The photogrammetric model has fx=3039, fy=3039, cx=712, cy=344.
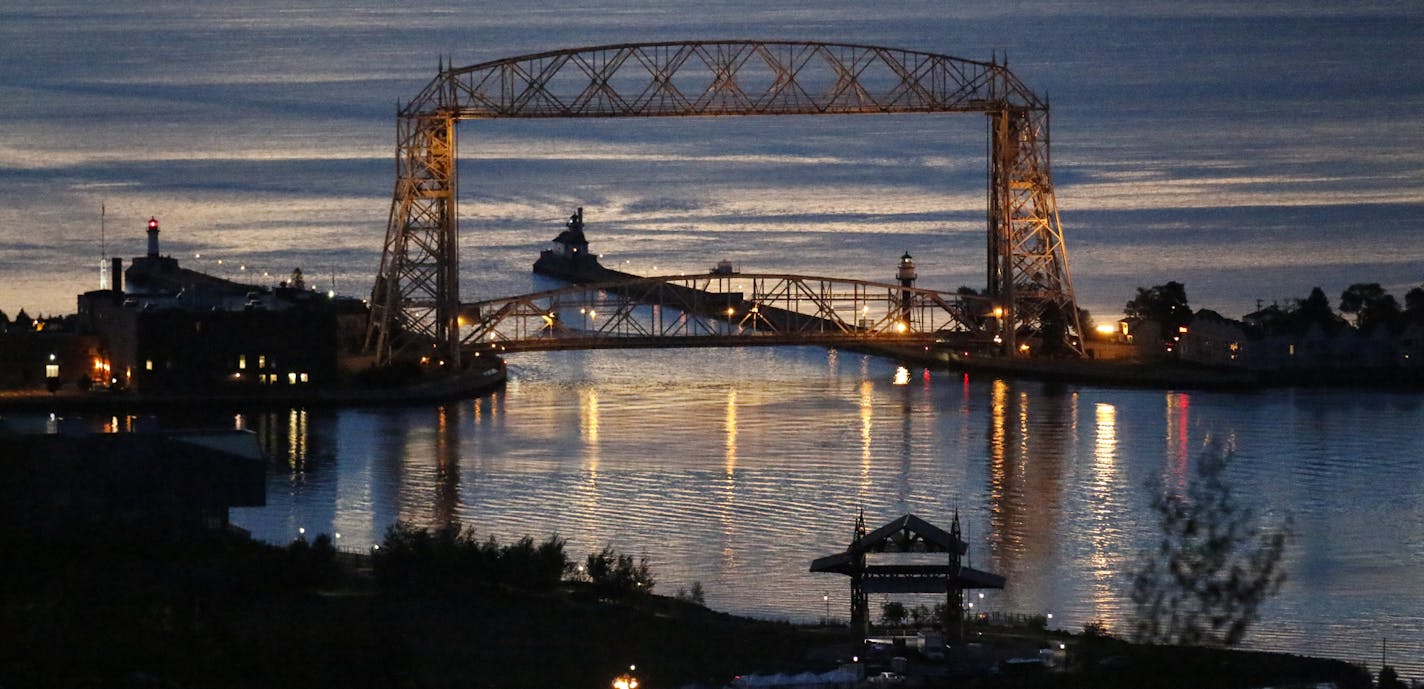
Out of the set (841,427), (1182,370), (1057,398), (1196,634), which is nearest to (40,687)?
(1196,634)

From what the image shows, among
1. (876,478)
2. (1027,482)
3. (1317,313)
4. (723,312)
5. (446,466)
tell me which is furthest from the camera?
(723,312)

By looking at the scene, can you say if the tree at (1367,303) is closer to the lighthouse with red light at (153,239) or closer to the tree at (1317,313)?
the tree at (1317,313)

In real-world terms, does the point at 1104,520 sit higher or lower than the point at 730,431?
lower

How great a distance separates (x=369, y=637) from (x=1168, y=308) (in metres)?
22.9

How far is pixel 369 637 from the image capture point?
43.8ft

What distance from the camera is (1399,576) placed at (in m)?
17.7

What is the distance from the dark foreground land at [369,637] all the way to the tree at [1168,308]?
19.3 m

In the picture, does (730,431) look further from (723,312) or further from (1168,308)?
(723,312)

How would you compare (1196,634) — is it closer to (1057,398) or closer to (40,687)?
(40,687)

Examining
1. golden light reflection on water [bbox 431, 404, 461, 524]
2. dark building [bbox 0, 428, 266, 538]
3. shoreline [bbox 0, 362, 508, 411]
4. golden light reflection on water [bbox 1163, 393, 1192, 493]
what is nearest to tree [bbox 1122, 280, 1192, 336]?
golden light reflection on water [bbox 1163, 393, 1192, 493]

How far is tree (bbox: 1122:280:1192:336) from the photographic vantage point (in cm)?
3491

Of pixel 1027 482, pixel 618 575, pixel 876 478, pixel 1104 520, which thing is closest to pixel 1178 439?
pixel 1027 482

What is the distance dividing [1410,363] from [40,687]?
22.0 metres

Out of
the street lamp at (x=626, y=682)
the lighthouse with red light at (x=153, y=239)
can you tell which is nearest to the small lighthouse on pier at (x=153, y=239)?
the lighthouse with red light at (x=153, y=239)
